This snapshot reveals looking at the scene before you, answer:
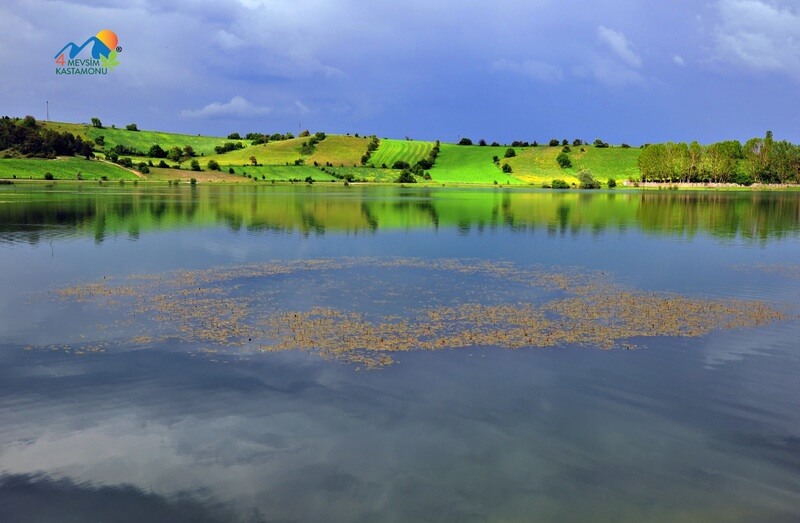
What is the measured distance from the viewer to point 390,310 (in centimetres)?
2509

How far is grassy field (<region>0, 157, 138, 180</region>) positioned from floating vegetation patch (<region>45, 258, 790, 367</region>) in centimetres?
14607

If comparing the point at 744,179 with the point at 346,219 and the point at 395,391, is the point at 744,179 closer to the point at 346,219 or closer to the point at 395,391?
the point at 346,219

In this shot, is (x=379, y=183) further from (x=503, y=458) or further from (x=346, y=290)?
(x=503, y=458)

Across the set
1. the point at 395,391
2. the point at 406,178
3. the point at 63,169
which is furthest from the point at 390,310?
the point at 406,178

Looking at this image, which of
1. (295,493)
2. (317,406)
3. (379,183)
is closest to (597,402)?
(317,406)

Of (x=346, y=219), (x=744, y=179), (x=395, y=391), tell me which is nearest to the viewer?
(x=395, y=391)

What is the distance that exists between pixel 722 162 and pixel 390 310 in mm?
182768

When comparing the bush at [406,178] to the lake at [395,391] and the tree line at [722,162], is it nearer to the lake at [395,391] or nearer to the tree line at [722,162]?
the tree line at [722,162]

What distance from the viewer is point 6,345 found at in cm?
2006

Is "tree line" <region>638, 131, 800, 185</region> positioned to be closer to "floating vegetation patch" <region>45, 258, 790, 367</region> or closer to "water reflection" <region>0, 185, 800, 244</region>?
"water reflection" <region>0, 185, 800, 244</region>

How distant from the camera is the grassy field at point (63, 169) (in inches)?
6029

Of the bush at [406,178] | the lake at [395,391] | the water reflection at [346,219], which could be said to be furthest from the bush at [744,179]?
the lake at [395,391]

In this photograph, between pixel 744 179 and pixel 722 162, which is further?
pixel 744 179

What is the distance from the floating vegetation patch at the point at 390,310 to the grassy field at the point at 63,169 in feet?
479
